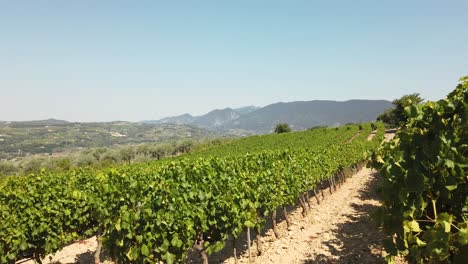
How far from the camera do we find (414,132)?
3723mm

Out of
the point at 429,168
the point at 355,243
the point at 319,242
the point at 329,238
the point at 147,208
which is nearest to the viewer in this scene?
the point at 429,168

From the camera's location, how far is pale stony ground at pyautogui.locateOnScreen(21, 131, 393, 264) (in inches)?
448

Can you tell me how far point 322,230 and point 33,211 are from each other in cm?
1241

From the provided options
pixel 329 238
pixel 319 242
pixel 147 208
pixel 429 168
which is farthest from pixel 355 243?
pixel 429 168

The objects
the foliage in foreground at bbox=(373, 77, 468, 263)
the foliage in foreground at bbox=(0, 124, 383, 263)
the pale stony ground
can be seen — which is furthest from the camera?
the pale stony ground

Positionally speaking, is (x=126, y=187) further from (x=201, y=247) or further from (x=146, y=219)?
(x=201, y=247)

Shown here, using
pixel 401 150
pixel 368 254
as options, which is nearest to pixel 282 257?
pixel 368 254

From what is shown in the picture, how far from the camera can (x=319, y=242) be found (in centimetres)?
1281

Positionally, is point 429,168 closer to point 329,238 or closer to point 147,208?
point 147,208

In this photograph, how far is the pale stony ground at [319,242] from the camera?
1139 cm

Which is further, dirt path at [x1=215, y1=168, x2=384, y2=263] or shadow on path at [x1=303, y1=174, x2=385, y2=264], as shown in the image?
dirt path at [x1=215, y1=168, x2=384, y2=263]

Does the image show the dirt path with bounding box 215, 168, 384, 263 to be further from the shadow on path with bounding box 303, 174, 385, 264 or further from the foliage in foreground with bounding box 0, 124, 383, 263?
the foliage in foreground with bounding box 0, 124, 383, 263

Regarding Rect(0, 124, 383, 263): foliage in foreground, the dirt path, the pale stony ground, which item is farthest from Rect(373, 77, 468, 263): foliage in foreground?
the dirt path

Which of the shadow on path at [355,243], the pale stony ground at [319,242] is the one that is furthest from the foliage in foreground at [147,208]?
the shadow on path at [355,243]
